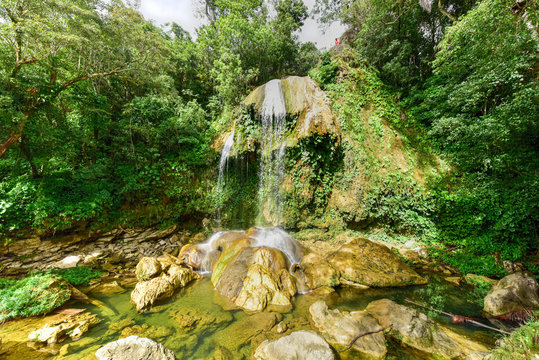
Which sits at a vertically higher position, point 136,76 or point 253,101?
point 136,76

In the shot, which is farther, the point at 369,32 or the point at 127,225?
the point at 369,32

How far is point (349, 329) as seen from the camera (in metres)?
A: 3.23

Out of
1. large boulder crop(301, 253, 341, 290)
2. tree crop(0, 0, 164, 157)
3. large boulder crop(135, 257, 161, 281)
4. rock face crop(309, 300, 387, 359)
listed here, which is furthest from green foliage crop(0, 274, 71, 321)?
large boulder crop(301, 253, 341, 290)

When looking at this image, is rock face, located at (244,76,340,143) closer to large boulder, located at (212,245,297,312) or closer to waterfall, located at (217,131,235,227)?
waterfall, located at (217,131,235,227)

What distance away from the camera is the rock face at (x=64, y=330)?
3.14m

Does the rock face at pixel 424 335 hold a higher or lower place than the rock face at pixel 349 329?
higher

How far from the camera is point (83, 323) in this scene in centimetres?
359

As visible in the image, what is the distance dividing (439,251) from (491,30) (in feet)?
22.3

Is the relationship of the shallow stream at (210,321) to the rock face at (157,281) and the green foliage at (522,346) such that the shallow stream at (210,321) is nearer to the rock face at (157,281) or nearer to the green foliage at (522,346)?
the rock face at (157,281)

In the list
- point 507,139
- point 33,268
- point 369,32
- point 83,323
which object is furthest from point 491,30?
point 33,268

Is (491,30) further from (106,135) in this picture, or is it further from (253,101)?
(106,135)

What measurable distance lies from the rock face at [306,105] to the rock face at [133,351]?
7.49 metres

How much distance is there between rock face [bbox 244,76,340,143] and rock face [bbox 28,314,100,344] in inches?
318

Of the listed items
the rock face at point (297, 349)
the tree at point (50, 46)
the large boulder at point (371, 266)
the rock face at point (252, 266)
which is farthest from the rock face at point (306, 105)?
the rock face at point (297, 349)
